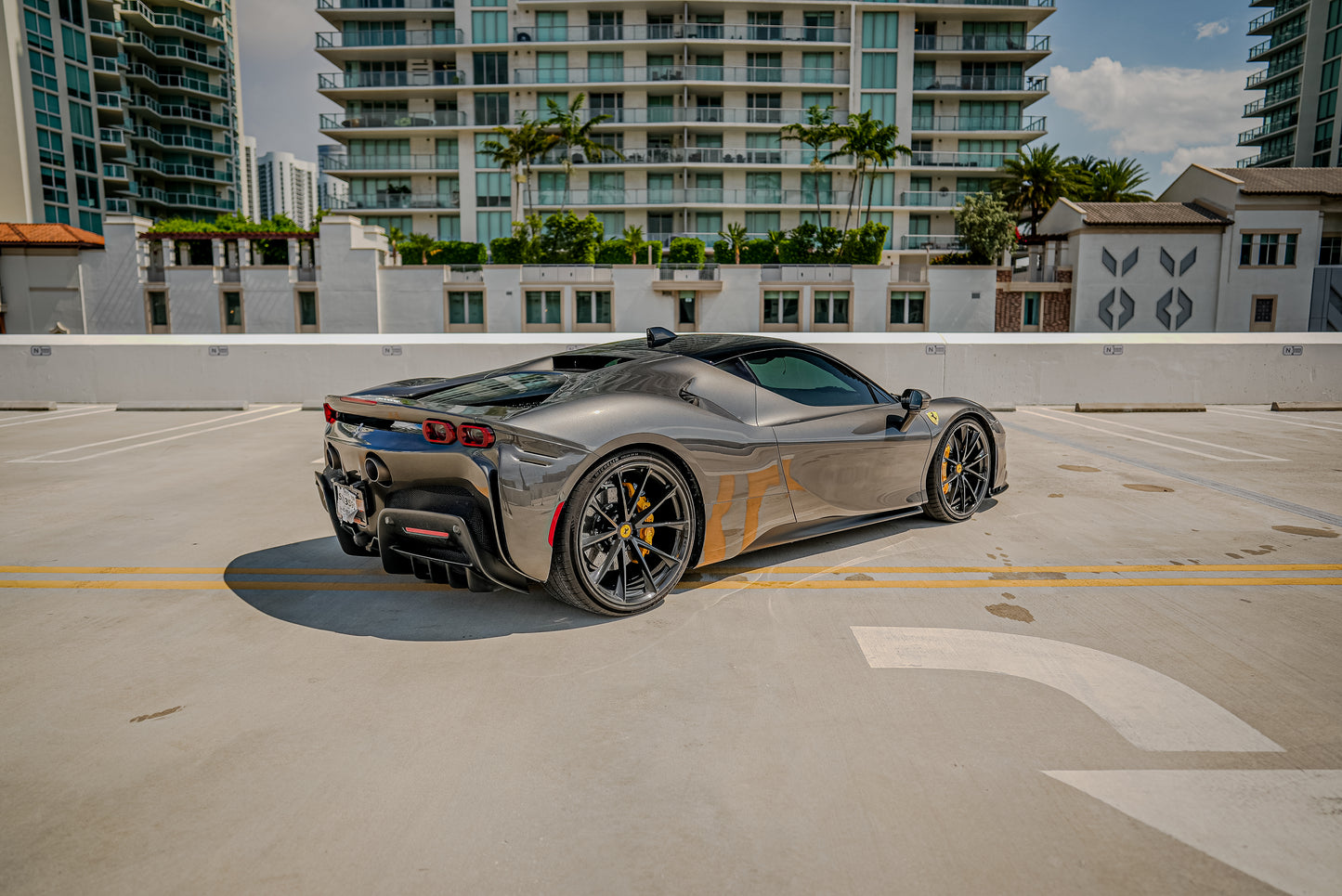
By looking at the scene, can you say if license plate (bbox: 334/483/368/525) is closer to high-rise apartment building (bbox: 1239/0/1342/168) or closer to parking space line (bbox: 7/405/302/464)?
parking space line (bbox: 7/405/302/464)

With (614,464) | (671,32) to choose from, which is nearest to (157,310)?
(671,32)

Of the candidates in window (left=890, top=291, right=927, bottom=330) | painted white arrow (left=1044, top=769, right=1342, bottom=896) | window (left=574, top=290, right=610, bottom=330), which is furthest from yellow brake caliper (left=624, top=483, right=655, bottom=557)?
window (left=890, top=291, right=927, bottom=330)

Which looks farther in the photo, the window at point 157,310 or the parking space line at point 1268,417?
the window at point 157,310

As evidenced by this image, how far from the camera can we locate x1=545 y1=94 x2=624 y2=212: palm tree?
54.4 m

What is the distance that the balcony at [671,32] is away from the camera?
57531 millimetres

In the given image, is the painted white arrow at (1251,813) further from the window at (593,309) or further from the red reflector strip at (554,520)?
the window at (593,309)

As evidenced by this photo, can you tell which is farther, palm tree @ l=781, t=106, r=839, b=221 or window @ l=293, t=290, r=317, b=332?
palm tree @ l=781, t=106, r=839, b=221

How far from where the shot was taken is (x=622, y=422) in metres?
4.05

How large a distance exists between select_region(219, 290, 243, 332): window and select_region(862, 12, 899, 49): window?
43899 mm

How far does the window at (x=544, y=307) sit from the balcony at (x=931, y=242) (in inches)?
1075

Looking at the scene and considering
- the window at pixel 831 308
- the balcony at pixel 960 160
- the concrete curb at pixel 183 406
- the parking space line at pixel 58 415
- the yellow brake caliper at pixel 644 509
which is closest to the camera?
the yellow brake caliper at pixel 644 509

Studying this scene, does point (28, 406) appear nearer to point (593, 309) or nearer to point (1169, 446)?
point (1169, 446)


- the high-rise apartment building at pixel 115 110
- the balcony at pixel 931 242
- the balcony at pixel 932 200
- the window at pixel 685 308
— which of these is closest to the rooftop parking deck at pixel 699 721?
the window at pixel 685 308

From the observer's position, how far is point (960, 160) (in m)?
59.7
